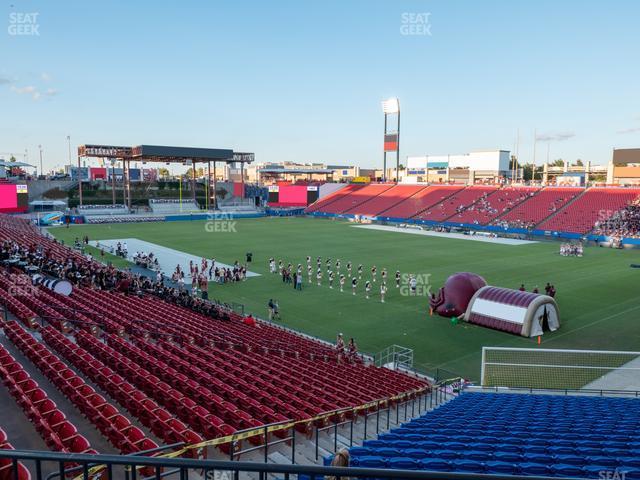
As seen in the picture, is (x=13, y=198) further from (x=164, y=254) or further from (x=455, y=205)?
(x=455, y=205)

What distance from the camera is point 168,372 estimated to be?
11.9 m

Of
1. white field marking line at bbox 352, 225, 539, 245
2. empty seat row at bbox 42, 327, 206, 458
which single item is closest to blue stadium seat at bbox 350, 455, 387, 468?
empty seat row at bbox 42, 327, 206, 458

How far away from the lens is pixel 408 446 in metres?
8.13

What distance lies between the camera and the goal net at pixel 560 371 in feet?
54.5

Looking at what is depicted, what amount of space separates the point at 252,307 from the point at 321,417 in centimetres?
1711

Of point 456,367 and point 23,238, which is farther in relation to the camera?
point 23,238

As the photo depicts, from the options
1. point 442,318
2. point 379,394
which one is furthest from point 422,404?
point 442,318

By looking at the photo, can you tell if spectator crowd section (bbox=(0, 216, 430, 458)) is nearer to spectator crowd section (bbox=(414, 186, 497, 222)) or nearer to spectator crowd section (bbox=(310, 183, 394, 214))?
spectator crowd section (bbox=(414, 186, 497, 222))

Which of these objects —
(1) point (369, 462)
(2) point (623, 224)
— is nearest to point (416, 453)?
(1) point (369, 462)

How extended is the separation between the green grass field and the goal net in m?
0.80

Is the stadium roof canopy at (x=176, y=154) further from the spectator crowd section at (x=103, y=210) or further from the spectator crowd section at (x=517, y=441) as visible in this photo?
the spectator crowd section at (x=517, y=441)

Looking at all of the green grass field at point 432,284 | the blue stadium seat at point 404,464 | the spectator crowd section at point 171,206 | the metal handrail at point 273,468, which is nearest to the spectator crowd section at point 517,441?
the blue stadium seat at point 404,464

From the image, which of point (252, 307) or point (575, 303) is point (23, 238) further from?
point (575, 303)

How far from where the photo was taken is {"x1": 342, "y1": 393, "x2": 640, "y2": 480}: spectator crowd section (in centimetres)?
649
